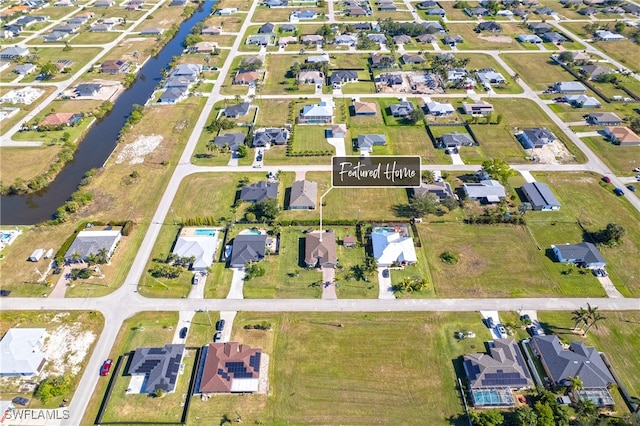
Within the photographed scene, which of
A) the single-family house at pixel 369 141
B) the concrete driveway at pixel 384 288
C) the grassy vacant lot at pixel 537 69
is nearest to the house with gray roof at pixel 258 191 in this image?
the single-family house at pixel 369 141

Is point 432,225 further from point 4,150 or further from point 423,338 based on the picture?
point 4,150

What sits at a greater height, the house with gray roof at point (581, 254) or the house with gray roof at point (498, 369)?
the house with gray roof at point (581, 254)

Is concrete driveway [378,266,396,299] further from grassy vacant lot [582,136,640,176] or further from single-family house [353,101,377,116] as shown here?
grassy vacant lot [582,136,640,176]

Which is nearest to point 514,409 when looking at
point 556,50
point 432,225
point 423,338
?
point 423,338

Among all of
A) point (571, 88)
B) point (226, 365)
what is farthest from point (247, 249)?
point (571, 88)

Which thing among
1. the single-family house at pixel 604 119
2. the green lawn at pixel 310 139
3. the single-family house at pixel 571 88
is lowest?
the green lawn at pixel 310 139

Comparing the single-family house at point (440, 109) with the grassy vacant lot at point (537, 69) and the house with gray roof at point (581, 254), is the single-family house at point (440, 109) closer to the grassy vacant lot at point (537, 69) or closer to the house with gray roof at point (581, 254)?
the grassy vacant lot at point (537, 69)
